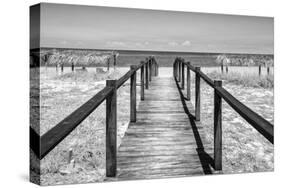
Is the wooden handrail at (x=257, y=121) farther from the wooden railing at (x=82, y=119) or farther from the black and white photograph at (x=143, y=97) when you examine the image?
the wooden railing at (x=82, y=119)

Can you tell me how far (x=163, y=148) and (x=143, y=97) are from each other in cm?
163

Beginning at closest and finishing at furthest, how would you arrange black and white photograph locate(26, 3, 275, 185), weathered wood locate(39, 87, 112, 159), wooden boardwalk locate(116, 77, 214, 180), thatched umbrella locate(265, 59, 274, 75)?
weathered wood locate(39, 87, 112, 159)
black and white photograph locate(26, 3, 275, 185)
wooden boardwalk locate(116, 77, 214, 180)
thatched umbrella locate(265, 59, 274, 75)

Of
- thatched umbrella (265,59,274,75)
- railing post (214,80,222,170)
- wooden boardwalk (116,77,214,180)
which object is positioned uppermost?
thatched umbrella (265,59,274,75)

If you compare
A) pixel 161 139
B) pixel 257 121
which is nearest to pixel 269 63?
pixel 161 139

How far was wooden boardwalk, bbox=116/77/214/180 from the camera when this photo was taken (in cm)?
334

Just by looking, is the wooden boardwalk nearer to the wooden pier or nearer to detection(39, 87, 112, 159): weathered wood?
the wooden pier

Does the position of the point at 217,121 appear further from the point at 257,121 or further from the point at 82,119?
the point at 82,119

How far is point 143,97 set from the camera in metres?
5.14

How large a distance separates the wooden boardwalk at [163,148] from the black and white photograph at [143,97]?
0.01 m

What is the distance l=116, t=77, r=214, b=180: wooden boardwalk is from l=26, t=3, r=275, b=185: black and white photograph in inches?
0.4

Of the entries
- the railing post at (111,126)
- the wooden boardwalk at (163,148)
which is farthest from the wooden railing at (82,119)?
the wooden boardwalk at (163,148)

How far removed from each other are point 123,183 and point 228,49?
85.7 inches

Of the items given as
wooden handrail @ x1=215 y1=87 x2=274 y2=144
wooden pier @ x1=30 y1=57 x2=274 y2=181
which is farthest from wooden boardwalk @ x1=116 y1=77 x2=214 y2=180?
wooden handrail @ x1=215 y1=87 x2=274 y2=144
